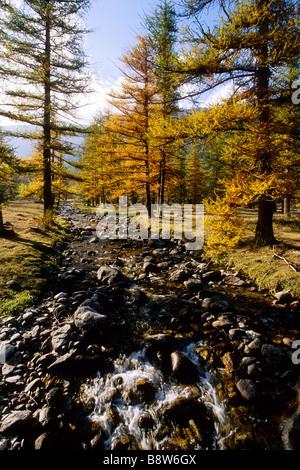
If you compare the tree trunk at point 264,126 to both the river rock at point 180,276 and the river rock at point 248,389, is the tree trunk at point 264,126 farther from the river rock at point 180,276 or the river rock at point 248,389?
the river rock at point 248,389

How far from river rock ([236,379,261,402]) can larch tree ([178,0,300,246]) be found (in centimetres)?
435

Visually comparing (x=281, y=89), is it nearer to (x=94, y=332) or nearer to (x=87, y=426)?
(x=94, y=332)

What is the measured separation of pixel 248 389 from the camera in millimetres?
3094

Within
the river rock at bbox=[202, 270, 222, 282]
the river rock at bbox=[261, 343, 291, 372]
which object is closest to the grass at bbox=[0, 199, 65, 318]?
the river rock at bbox=[202, 270, 222, 282]

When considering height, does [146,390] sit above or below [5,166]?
below

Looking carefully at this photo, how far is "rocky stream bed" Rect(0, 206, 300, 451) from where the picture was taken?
8.61ft

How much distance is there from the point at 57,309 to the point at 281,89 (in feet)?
29.7

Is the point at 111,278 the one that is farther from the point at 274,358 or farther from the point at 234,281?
the point at 274,358

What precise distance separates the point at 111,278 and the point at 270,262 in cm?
547

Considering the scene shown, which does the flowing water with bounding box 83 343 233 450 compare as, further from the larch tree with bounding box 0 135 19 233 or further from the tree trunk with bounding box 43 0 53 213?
the tree trunk with bounding box 43 0 53 213

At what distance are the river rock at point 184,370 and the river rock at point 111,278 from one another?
3288 mm

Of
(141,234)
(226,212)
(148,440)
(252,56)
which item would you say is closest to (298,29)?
(252,56)

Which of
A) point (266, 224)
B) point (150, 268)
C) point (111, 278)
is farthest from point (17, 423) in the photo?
point (266, 224)

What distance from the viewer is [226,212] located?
6105 millimetres
